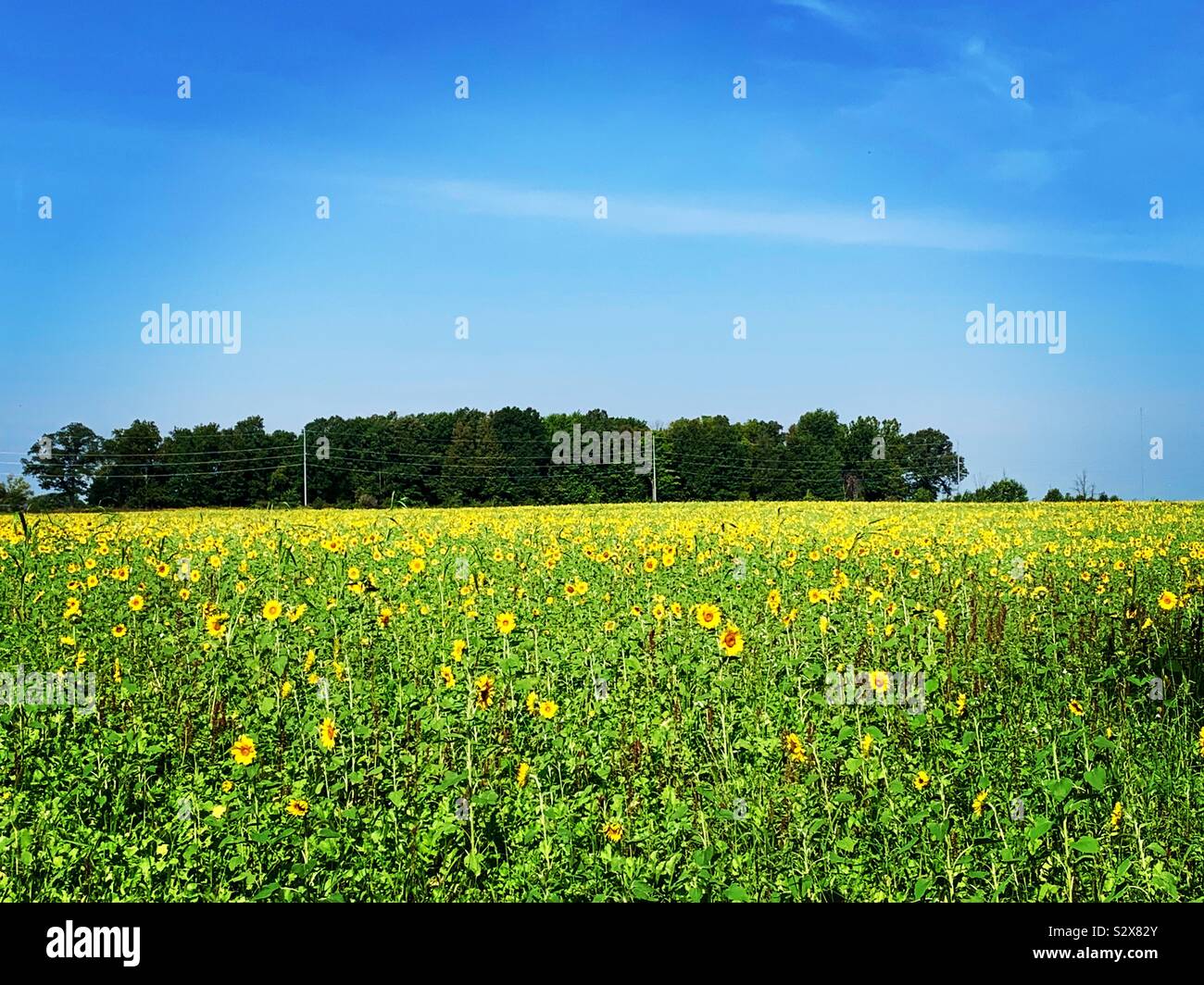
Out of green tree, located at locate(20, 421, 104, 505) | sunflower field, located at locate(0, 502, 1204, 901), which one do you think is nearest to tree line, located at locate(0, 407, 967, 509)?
green tree, located at locate(20, 421, 104, 505)

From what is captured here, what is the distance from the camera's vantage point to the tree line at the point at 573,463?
53906mm

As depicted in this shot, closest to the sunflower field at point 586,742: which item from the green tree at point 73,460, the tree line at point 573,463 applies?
the green tree at point 73,460

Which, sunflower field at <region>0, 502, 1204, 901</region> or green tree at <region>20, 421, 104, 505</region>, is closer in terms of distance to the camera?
sunflower field at <region>0, 502, 1204, 901</region>

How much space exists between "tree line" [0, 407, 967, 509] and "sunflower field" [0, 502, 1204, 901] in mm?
40359

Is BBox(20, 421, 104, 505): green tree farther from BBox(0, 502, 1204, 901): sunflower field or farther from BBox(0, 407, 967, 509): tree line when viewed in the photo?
BBox(0, 502, 1204, 901): sunflower field

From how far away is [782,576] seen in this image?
6.87 meters

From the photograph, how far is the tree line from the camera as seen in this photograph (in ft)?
177

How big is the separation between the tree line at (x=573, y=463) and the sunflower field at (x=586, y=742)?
40359mm
